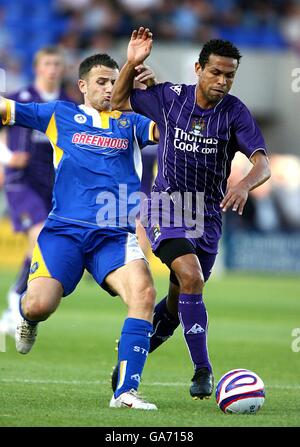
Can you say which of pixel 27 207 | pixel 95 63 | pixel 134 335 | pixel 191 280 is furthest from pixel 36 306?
pixel 27 207

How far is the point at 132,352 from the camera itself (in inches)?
250

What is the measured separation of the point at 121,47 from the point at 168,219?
16243 mm

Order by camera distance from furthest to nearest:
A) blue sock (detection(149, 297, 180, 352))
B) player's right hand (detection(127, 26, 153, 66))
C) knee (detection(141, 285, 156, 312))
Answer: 1. blue sock (detection(149, 297, 180, 352))
2. player's right hand (detection(127, 26, 153, 66))
3. knee (detection(141, 285, 156, 312))

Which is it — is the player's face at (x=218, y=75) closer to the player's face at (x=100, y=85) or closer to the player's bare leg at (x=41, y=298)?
the player's face at (x=100, y=85)

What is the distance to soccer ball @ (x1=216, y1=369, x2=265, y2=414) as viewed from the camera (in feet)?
20.5

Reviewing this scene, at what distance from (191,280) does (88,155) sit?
1087 millimetres

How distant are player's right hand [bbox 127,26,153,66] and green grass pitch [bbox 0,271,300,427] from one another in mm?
2231

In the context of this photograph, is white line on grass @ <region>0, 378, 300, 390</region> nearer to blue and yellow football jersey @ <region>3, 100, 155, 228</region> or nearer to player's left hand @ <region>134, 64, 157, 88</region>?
blue and yellow football jersey @ <region>3, 100, 155, 228</region>

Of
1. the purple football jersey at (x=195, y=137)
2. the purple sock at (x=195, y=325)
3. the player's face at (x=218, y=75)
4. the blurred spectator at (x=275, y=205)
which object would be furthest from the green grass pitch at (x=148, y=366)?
the blurred spectator at (x=275, y=205)

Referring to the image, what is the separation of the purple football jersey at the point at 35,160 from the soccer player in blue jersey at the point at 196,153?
4.24 metres

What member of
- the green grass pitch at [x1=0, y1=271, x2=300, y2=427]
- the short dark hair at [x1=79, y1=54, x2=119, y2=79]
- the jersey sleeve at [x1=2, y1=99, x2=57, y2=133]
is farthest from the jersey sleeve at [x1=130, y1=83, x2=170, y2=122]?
the green grass pitch at [x1=0, y1=271, x2=300, y2=427]

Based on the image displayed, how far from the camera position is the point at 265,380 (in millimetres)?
8047

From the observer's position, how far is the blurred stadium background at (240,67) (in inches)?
810
